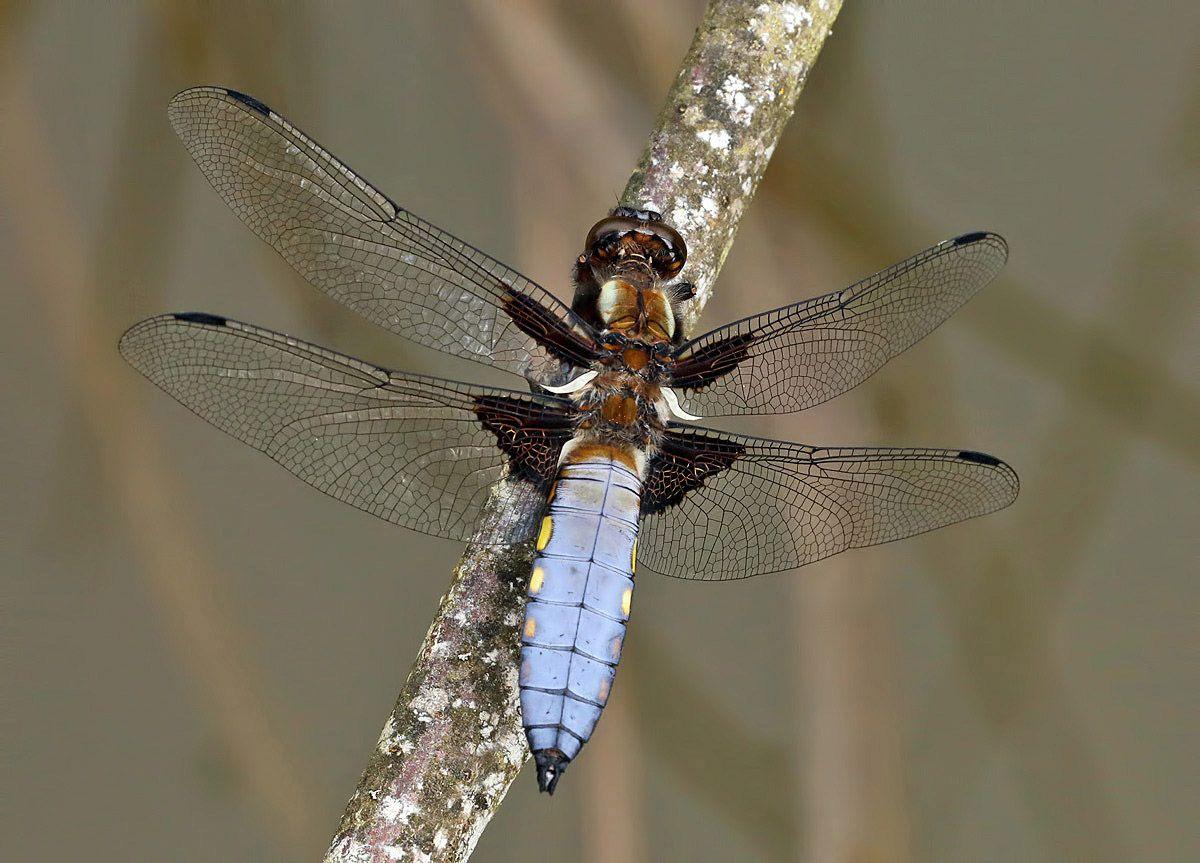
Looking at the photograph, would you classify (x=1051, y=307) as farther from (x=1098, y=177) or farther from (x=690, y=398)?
(x=690, y=398)

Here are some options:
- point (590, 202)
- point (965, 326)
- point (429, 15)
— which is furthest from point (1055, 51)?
point (429, 15)

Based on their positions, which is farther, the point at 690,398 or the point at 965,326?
the point at 965,326

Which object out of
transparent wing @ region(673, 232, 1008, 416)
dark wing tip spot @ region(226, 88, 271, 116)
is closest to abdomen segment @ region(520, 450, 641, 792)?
transparent wing @ region(673, 232, 1008, 416)

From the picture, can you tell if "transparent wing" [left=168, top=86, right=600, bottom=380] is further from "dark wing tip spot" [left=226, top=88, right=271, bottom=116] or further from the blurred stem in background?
the blurred stem in background

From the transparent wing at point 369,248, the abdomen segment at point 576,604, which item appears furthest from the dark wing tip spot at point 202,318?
the abdomen segment at point 576,604

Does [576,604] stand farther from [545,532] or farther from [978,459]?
[978,459]

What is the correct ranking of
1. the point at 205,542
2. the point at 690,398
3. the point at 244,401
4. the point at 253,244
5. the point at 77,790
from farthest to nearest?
the point at 253,244 → the point at 205,542 → the point at 77,790 → the point at 690,398 → the point at 244,401

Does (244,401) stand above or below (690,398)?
below

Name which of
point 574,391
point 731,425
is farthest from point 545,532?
point 731,425
